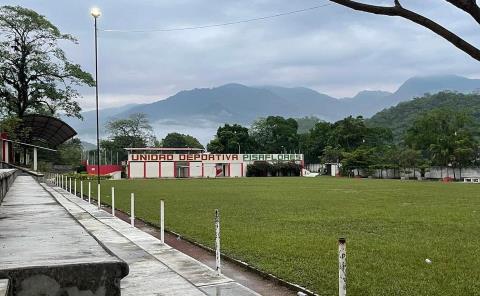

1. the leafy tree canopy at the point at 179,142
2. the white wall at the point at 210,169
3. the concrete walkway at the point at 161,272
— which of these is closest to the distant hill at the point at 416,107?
the white wall at the point at 210,169

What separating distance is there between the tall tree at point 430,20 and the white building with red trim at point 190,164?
92.6 m

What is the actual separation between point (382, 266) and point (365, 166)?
8355 centimetres

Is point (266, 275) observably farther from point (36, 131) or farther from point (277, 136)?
point (277, 136)

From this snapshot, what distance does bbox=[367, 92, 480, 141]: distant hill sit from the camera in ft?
415

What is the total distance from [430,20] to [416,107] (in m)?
142

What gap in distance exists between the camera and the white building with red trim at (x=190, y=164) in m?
96.2

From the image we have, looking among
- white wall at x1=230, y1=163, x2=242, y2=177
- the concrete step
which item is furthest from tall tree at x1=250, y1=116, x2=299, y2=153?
the concrete step

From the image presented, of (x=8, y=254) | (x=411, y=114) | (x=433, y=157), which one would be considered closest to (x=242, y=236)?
(x=8, y=254)

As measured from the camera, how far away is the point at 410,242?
1248cm

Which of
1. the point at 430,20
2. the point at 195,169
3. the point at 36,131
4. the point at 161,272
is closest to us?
the point at 430,20

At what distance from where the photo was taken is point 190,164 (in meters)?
99.9

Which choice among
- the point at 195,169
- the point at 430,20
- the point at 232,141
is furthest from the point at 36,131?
the point at 232,141

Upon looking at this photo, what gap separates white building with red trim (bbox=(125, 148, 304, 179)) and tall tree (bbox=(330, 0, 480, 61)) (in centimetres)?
9257

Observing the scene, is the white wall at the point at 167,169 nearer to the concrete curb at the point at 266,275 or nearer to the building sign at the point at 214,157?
the building sign at the point at 214,157
